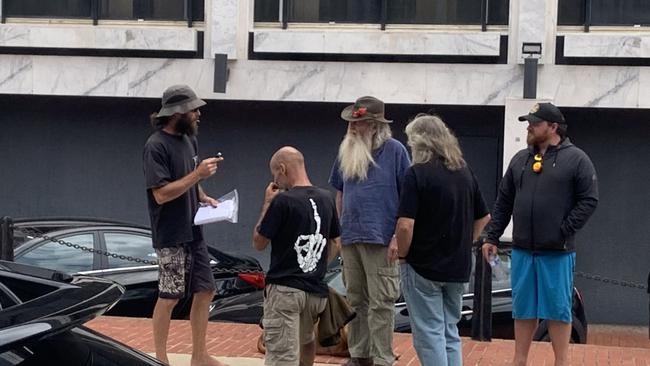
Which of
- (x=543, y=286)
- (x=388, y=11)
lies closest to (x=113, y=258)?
(x=543, y=286)

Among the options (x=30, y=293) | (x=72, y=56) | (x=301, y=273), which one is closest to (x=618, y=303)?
(x=72, y=56)

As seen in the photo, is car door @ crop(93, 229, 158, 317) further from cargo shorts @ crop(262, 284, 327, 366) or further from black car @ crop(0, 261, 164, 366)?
black car @ crop(0, 261, 164, 366)

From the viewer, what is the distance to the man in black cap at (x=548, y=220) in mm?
6961

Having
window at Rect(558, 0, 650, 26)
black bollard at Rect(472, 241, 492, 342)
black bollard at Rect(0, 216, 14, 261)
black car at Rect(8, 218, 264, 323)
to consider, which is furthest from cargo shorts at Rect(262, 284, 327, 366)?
window at Rect(558, 0, 650, 26)

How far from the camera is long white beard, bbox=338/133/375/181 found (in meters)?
6.97

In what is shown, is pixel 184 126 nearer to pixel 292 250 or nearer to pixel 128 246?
pixel 292 250

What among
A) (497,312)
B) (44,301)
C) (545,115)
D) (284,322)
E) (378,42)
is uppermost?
(378,42)

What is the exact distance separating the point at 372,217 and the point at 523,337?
53.3 inches

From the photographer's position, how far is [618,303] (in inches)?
642

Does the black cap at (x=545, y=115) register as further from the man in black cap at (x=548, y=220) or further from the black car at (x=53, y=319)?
the black car at (x=53, y=319)

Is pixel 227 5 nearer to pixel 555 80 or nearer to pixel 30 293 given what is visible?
pixel 555 80

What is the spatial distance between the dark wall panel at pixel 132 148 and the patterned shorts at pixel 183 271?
392 inches

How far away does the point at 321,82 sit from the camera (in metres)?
16.3

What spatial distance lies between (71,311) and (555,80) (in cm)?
1390
